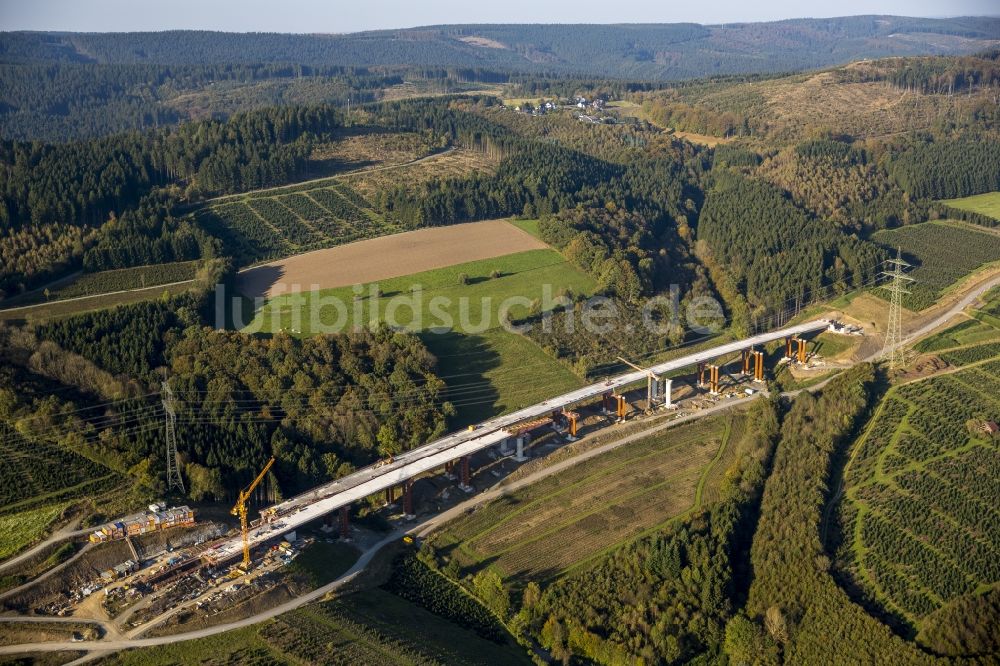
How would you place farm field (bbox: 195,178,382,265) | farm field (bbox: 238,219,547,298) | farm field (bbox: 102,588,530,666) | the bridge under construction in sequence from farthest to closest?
farm field (bbox: 195,178,382,265) < farm field (bbox: 238,219,547,298) < the bridge under construction < farm field (bbox: 102,588,530,666)

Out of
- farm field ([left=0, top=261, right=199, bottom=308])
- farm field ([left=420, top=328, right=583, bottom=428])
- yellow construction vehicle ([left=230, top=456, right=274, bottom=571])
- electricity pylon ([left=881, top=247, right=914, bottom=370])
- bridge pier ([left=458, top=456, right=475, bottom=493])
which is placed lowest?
bridge pier ([left=458, top=456, right=475, bottom=493])

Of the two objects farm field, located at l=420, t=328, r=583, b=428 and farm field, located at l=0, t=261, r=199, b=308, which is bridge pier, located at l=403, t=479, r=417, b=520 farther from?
farm field, located at l=0, t=261, r=199, b=308

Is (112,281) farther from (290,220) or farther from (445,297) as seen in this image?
(445,297)

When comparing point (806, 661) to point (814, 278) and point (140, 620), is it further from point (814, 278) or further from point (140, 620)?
point (814, 278)

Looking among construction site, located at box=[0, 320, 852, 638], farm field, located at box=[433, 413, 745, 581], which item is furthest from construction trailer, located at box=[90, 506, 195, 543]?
farm field, located at box=[433, 413, 745, 581]

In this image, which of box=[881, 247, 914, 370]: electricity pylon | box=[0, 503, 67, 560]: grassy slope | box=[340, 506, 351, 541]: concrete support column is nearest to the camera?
box=[0, 503, 67, 560]: grassy slope

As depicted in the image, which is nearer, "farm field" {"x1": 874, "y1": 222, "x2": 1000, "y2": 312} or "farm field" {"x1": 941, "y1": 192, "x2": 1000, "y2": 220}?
"farm field" {"x1": 874, "y1": 222, "x2": 1000, "y2": 312}

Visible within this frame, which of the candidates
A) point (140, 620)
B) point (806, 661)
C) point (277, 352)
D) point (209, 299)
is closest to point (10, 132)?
point (209, 299)

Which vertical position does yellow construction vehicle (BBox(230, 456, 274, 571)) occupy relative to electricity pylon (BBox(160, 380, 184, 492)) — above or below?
below
